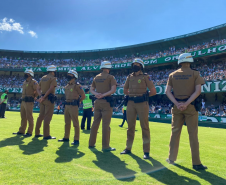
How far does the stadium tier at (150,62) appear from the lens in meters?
21.4

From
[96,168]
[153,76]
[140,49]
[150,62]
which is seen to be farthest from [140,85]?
[140,49]

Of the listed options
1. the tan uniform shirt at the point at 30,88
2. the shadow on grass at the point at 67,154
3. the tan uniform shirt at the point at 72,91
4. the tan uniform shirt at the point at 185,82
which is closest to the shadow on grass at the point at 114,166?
the shadow on grass at the point at 67,154

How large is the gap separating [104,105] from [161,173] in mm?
2080

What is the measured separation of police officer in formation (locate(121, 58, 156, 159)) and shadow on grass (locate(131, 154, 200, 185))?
575 mm

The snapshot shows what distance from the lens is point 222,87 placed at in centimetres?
1797

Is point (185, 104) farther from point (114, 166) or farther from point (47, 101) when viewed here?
point (47, 101)

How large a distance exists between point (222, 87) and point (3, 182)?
1994 centimetres

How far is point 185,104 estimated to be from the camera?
3338mm

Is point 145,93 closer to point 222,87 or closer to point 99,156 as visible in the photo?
point 99,156

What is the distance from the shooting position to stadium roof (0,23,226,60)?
25508mm

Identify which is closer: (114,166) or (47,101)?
(114,166)

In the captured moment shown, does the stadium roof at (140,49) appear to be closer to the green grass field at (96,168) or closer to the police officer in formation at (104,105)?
the police officer in formation at (104,105)

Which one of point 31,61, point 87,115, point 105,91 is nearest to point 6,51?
point 31,61

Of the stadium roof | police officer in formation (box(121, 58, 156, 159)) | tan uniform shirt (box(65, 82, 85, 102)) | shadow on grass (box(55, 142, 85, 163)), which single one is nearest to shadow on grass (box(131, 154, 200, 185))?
police officer in formation (box(121, 58, 156, 159))
